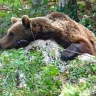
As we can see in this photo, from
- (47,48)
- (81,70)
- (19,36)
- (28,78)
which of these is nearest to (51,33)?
(19,36)

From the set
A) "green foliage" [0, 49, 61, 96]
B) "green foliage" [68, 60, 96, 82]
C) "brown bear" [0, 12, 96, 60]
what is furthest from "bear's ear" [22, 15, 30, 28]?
"green foliage" [0, 49, 61, 96]

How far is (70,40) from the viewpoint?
25.8 feet

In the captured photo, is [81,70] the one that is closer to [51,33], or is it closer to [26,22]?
[51,33]

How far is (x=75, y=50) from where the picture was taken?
7551 millimetres

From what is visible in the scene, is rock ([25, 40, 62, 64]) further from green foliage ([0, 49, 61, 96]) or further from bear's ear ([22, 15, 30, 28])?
green foliage ([0, 49, 61, 96])

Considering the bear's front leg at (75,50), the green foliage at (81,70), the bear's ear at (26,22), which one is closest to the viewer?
the green foliage at (81,70)

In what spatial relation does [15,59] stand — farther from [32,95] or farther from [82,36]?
[82,36]

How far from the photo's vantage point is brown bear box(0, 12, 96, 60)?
7.85 meters

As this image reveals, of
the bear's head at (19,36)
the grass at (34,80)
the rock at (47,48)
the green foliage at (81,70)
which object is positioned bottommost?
the bear's head at (19,36)

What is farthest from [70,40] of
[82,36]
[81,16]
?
[81,16]

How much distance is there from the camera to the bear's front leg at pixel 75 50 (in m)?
7.21

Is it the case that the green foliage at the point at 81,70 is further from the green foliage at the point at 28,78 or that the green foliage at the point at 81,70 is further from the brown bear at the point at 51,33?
the brown bear at the point at 51,33

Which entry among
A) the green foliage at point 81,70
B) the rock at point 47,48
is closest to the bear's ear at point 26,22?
the rock at point 47,48

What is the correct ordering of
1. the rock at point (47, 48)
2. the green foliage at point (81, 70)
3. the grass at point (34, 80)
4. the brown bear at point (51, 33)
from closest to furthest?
1. the grass at point (34, 80)
2. the green foliage at point (81, 70)
3. the rock at point (47, 48)
4. the brown bear at point (51, 33)
